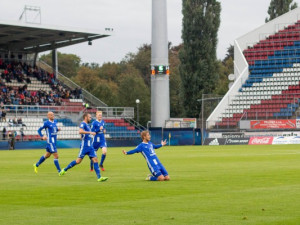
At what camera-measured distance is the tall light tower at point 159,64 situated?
65688 mm

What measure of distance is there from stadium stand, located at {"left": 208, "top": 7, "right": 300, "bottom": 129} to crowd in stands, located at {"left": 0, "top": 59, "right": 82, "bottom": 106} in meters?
17.0

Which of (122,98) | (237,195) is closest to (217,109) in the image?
(122,98)

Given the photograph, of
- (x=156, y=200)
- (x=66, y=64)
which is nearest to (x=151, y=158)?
(x=156, y=200)

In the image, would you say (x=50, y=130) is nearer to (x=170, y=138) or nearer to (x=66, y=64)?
(x=170, y=138)

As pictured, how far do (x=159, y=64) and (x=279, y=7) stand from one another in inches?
1029

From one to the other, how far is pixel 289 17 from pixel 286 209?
64.0 meters

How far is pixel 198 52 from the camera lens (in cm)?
8038

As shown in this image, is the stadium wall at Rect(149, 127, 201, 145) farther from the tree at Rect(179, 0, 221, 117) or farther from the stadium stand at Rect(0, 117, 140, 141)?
the tree at Rect(179, 0, 221, 117)

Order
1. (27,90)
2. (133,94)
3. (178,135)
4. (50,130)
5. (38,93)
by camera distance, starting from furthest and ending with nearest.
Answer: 1. (133,94)
2. (38,93)
3. (27,90)
4. (178,135)
5. (50,130)

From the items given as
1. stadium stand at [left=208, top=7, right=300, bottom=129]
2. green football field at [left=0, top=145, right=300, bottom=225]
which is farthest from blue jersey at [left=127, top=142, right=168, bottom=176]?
stadium stand at [left=208, top=7, right=300, bottom=129]

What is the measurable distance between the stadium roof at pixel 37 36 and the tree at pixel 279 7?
2860 cm

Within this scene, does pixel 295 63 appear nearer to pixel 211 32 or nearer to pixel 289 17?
pixel 289 17

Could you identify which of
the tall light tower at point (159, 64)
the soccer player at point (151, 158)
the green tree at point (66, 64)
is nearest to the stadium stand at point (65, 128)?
the tall light tower at point (159, 64)

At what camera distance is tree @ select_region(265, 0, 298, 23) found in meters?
85.2
